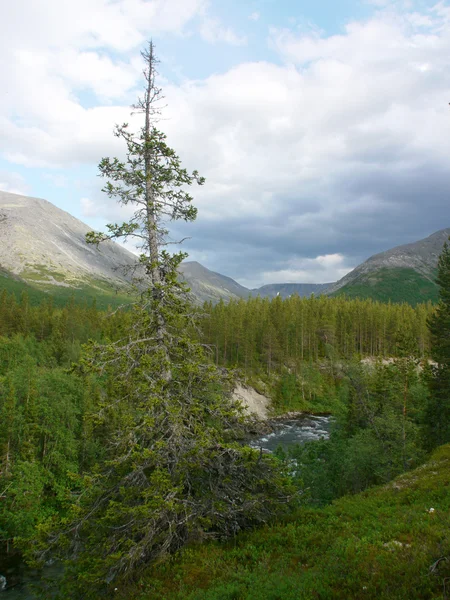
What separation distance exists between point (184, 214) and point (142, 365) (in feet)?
20.1

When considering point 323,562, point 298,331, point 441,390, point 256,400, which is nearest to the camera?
point 323,562

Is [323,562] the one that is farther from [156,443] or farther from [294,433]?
[294,433]

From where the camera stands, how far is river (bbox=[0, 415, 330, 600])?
2175 cm

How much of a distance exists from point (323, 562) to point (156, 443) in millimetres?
5218

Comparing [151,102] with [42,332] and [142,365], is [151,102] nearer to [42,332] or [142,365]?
[142,365]

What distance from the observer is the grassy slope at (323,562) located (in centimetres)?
721

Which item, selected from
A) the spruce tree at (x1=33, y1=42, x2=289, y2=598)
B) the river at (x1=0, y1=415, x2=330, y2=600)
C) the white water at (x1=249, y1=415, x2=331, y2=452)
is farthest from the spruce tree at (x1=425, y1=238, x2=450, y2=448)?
the spruce tree at (x1=33, y1=42, x2=289, y2=598)

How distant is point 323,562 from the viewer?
346 inches

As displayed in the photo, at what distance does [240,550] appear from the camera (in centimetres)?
1010

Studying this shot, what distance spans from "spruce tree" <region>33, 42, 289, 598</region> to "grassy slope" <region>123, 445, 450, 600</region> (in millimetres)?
729

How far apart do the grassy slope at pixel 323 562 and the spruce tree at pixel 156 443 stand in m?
0.73

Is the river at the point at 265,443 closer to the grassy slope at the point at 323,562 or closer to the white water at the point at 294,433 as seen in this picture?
the white water at the point at 294,433

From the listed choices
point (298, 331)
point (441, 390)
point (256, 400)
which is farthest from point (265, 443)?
point (298, 331)

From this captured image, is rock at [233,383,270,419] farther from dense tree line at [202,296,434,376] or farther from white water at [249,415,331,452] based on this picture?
dense tree line at [202,296,434,376]
